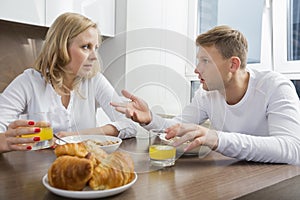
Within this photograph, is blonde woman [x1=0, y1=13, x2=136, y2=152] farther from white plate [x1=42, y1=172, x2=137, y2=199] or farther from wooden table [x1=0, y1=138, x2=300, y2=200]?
white plate [x1=42, y1=172, x2=137, y2=199]

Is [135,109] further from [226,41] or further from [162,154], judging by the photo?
[226,41]

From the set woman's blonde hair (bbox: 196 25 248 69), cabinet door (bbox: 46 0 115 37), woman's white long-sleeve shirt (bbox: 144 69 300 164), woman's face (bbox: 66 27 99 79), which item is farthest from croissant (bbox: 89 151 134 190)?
cabinet door (bbox: 46 0 115 37)

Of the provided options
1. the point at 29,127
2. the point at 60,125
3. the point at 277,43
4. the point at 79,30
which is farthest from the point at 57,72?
the point at 277,43

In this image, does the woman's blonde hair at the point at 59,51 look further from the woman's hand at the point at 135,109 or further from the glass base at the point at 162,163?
the glass base at the point at 162,163

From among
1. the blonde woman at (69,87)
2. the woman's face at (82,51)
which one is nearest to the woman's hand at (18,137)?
the blonde woman at (69,87)

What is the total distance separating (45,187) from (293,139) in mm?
704

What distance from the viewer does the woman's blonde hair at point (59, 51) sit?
4.57ft

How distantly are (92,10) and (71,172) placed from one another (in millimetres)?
1947

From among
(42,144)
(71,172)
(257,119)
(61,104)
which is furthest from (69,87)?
(71,172)

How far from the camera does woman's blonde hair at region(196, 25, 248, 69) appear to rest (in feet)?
3.93

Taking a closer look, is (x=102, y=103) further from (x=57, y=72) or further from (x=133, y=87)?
(x=133, y=87)

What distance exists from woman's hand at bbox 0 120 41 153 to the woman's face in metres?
0.29

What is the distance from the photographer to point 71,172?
0.50 meters

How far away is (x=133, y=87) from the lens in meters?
0.83
